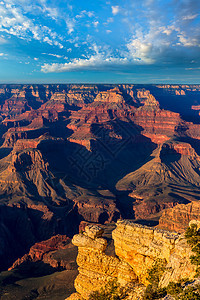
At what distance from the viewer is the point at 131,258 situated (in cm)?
2561

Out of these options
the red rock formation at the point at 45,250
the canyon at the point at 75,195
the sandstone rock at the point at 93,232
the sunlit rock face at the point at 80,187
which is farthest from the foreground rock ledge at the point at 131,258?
the sunlit rock face at the point at 80,187

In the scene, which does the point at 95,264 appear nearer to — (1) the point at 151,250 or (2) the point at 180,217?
(1) the point at 151,250

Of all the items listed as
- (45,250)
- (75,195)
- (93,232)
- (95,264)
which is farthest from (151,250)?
(75,195)

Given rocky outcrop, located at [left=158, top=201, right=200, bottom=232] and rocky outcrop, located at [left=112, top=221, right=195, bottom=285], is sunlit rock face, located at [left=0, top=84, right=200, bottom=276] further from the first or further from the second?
rocky outcrop, located at [left=112, top=221, right=195, bottom=285]

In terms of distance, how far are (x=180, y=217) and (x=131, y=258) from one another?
60711 mm

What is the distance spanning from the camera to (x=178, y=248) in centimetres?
2184

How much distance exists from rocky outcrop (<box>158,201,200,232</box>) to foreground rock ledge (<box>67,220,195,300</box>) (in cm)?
5414

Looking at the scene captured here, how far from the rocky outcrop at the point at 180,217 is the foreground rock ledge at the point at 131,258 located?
54.1 meters

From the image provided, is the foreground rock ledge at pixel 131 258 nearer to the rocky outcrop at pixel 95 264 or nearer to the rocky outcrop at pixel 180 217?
the rocky outcrop at pixel 95 264

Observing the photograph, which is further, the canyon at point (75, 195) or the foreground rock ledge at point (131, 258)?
the canyon at point (75, 195)

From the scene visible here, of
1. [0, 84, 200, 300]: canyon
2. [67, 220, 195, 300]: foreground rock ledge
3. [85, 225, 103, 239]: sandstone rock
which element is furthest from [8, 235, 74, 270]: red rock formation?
[85, 225, 103, 239]: sandstone rock

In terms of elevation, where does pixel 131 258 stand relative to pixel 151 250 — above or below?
below

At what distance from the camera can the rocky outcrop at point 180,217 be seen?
7750 centimetres

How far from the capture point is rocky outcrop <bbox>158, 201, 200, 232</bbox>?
3051 inches
